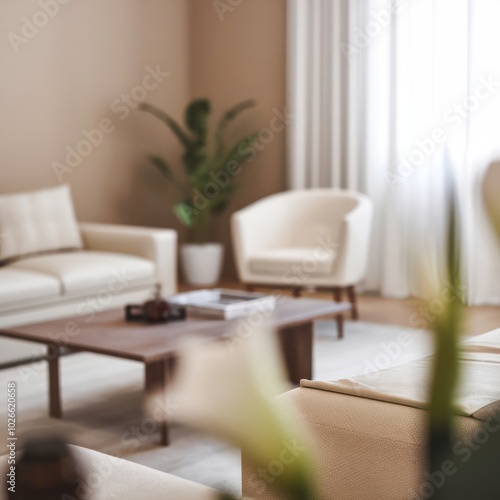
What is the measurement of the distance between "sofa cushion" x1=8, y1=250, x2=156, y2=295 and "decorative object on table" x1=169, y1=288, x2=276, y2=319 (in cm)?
69

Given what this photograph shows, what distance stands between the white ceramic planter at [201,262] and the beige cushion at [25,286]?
6.69 ft

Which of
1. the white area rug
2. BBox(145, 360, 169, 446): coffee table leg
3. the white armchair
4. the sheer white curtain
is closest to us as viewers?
the white area rug

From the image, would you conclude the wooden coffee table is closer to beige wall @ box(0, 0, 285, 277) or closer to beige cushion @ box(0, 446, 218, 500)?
beige cushion @ box(0, 446, 218, 500)

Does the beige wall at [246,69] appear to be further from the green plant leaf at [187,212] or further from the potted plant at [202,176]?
the green plant leaf at [187,212]

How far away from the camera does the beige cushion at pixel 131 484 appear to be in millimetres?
1469

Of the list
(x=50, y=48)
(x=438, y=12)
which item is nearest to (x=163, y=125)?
(x=50, y=48)

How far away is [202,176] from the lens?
616 centimetres

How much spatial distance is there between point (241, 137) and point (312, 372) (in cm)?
324

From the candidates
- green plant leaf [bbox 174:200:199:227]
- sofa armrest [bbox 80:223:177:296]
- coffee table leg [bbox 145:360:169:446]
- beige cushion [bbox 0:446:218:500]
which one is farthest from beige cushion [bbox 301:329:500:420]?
green plant leaf [bbox 174:200:199:227]

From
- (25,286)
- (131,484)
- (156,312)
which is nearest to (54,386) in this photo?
(156,312)

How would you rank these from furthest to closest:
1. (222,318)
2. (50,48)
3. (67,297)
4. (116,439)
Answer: (50,48) → (67,297) → (222,318) → (116,439)

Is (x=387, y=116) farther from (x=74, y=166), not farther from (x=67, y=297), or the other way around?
(x=67, y=297)

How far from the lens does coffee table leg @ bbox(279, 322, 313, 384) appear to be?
362 centimetres

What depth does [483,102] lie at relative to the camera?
5.29m
